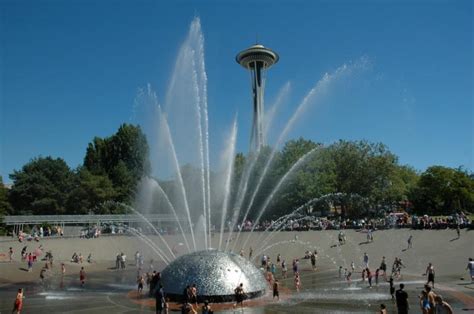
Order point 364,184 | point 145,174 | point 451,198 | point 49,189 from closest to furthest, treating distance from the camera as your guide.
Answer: point 364,184
point 49,189
point 451,198
point 145,174

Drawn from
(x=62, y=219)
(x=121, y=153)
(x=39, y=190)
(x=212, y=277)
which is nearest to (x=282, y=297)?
(x=212, y=277)

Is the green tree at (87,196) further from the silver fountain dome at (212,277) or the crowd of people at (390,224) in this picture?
the silver fountain dome at (212,277)

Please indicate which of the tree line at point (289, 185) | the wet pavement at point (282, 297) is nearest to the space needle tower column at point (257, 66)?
the tree line at point (289, 185)

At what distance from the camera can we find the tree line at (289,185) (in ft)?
225

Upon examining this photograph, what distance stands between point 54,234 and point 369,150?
51.4m

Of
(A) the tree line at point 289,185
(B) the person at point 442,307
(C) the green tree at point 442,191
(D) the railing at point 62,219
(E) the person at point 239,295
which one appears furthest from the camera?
(C) the green tree at point 442,191

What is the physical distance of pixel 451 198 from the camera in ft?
287

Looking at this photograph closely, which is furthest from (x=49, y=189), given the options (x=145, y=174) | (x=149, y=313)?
(x=149, y=313)

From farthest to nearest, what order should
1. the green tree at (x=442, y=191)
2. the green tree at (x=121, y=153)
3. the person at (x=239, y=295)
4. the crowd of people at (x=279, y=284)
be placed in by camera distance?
the green tree at (x=121, y=153) < the green tree at (x=442, y=191) < the person at (x=239, y=295) < the crowd of people at (x=279, y=284)

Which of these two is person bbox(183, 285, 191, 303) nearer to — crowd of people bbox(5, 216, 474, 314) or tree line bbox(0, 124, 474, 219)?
crowd of people bbox(5, 216, 474, 314)

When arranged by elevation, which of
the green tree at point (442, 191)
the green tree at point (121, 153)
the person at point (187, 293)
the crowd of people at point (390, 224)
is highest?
the green tree at point (121, 153)

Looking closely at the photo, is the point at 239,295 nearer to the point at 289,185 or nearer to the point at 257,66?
the point at 289,185

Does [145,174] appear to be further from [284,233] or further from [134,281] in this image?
[134,281]

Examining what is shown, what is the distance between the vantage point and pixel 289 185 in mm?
66125
